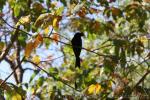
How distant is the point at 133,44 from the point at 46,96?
45.5 inches

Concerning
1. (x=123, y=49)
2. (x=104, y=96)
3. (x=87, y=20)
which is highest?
(x=87, y=20)

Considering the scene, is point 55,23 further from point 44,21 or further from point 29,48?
point 29,48

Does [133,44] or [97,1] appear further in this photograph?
[97,1]

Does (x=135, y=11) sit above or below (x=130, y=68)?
above

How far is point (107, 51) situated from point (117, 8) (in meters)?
0.55

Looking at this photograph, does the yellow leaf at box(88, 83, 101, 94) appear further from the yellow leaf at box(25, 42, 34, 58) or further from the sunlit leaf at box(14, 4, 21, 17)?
the yellow leaf at box(25, 42, 34, 58)

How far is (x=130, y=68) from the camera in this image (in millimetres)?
3469

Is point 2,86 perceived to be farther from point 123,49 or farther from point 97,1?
point 97,1

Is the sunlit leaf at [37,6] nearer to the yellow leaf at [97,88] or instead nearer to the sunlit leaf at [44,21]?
the yellow leaf at [97,88]

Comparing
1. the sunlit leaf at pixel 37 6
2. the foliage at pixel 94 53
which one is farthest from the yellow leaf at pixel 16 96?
the sunlit leaf at pixel 37 6

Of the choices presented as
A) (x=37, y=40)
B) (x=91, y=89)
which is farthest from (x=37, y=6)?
(x=37, y=40)

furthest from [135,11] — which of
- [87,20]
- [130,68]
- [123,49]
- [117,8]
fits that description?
[130,68]

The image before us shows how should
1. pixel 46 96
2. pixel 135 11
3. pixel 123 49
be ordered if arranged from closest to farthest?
pixel 123 49 → pixel 46 96 → pixel 135 11

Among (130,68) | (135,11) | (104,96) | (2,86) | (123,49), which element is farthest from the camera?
(135,11)
